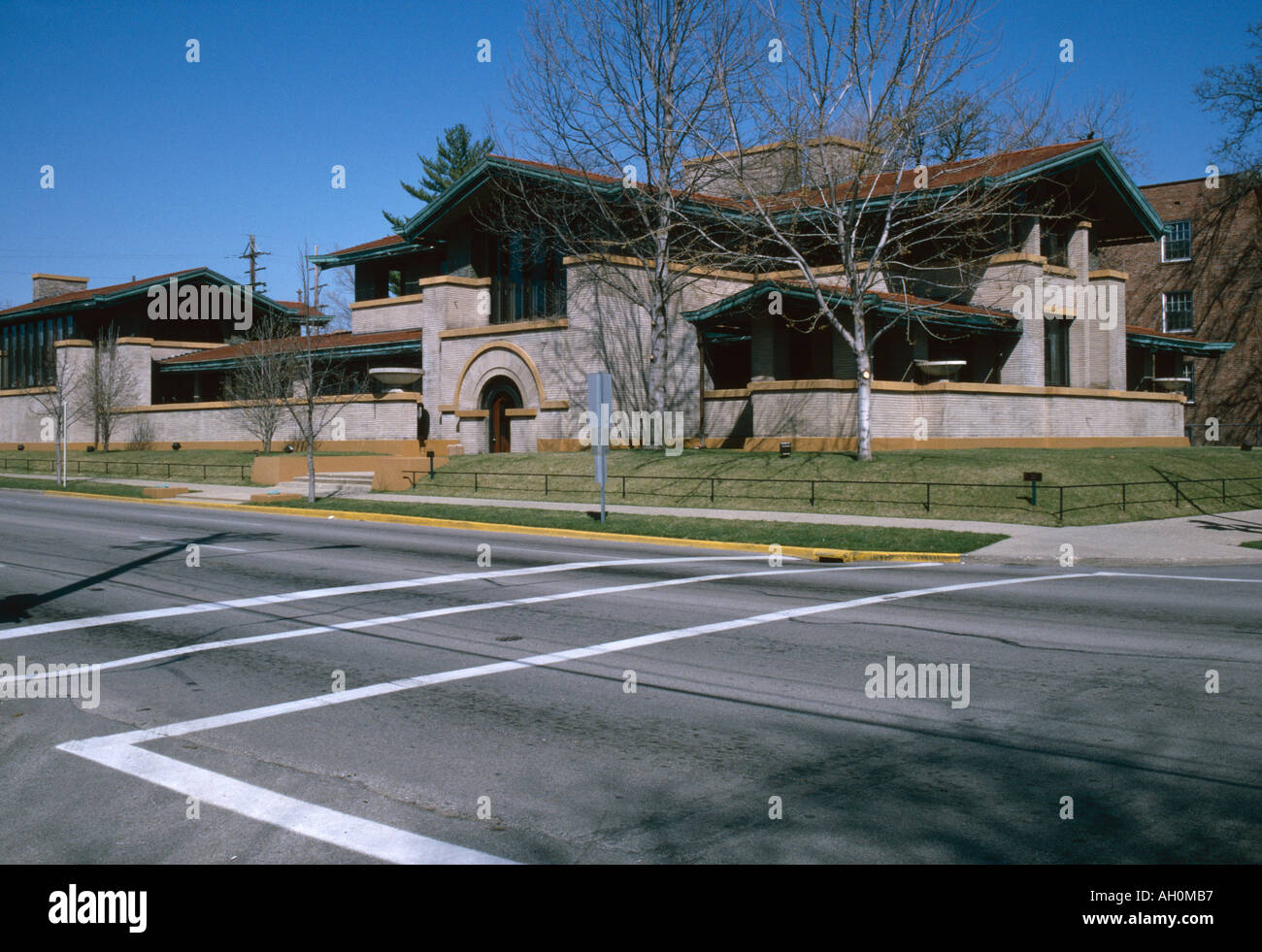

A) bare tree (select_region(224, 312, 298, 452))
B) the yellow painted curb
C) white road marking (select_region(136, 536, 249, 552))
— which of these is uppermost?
bare tree (select_region(224, 312, 298, 452))

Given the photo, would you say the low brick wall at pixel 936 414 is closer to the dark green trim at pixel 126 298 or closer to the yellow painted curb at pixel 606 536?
the yellow painted curb at pixel 606 536

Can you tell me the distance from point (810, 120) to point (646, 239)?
32.6ft

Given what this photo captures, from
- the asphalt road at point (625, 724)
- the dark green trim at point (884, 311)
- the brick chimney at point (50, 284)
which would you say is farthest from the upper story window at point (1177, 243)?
the brick chimney at point (50, 284)

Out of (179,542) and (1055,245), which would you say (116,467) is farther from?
(1055,245)

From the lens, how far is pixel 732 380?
40.3 metres

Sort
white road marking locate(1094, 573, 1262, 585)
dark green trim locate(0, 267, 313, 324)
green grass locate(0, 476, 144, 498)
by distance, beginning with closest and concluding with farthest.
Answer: white road marking locate(1094, 573, 1262, 585), green grass locate(0, 476, 144, 498), dark green trim locate(0, 267, 313, 324)

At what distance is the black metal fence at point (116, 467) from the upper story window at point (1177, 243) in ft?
151

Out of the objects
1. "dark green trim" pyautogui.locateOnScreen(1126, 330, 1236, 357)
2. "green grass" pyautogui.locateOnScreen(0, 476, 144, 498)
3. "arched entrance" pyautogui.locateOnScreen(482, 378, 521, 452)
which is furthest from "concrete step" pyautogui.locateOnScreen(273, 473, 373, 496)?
"dark green trim" pyautogui.locateOnScreen(1126, 330, 1236, 357)

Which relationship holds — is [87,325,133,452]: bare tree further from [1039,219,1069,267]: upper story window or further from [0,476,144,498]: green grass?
[1039,219,1069,267]: upper story window

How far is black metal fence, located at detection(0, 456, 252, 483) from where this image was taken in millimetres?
42013

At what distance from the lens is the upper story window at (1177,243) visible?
52531 millimetres

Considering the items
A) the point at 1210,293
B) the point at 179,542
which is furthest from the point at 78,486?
the point at 1210,293

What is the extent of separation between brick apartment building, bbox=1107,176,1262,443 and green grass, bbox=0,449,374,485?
4085 centimetres
